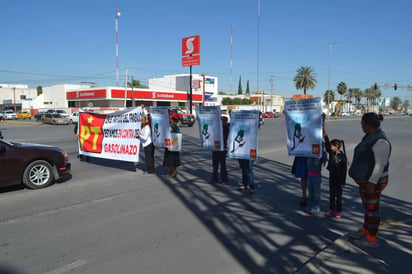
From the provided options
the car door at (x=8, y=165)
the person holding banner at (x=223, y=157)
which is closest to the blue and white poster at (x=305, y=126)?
the person holding banner at (x=223, y=157)

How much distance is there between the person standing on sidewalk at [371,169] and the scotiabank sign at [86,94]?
2013 inches

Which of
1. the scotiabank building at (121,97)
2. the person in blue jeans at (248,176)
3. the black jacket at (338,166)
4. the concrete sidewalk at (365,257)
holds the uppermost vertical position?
the scotiabank building at (121,97)

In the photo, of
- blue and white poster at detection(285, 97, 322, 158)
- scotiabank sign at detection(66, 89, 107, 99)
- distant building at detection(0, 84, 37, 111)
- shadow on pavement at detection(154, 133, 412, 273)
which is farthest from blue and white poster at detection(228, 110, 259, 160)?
distant building at detection(0, 84, 37, 111)

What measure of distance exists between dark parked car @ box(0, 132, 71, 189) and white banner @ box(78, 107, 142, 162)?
171cm

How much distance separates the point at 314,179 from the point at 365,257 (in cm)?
170

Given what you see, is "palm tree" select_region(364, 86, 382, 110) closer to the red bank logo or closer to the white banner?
the red bank logo

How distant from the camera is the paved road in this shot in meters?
3.82

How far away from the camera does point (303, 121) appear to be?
217 inches

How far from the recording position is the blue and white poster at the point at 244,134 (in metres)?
6.67

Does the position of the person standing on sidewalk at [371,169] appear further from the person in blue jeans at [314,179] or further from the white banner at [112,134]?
the white banner at [112,134]

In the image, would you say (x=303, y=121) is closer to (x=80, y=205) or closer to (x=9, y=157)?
(x=80, y=205)

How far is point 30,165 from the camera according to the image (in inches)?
271

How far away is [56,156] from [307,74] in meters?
75.2

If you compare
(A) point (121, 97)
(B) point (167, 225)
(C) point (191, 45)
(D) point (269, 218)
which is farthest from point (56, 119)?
(D) point (269, 218)
